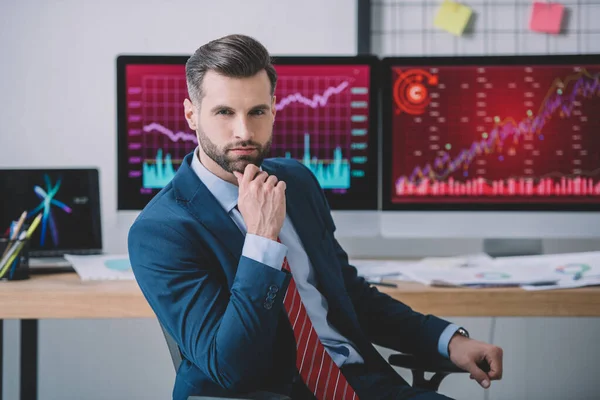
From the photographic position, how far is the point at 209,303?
3.44 feet

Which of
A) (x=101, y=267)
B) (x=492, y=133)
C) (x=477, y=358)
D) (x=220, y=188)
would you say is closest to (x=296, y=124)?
(x=492, y=133)

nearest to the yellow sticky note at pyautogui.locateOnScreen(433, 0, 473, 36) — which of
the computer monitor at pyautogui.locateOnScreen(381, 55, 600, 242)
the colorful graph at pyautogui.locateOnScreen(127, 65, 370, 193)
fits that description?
the computer monitor at pyautogui.locateOnScreen(381, 55, 600, 242)

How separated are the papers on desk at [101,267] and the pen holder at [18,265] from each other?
0.40 ft

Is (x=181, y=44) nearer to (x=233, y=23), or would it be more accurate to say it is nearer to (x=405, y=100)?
(x=233, y=23)

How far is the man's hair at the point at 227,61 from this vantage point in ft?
3.77

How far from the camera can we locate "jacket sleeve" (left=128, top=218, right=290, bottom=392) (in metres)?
1.02

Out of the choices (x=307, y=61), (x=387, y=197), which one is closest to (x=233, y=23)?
(x=307, y=61)

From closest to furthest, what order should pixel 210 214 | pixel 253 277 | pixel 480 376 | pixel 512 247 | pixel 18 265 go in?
pixel 253 277 → pixel 210 214 → pixel 480 376 → pixel 18 265 → pixel 512 247

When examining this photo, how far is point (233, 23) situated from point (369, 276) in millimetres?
1020

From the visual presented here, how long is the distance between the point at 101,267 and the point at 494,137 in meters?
1.08

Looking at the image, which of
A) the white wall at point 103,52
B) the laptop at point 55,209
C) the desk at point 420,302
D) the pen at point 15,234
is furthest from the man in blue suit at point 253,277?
the white wall at point 103,52

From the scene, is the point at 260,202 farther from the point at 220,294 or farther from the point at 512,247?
the point at 512,247

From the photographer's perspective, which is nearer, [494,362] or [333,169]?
[494,362]

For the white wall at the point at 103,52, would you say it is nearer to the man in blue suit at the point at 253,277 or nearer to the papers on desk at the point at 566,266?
the papers on desk at the point at 566,266
